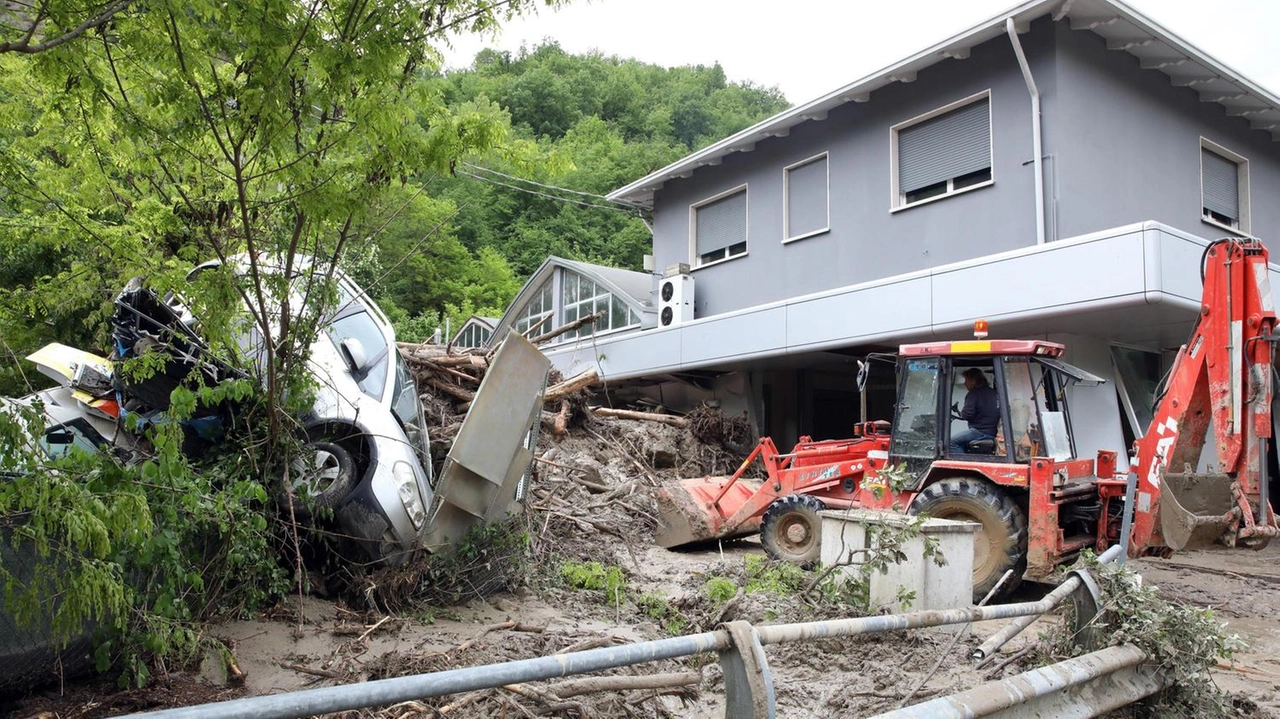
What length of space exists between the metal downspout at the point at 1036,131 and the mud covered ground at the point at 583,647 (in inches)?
199

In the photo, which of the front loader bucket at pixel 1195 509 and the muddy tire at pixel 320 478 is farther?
the front loader bucket at pixel 1195 509

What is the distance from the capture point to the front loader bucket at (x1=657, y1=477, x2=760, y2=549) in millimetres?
10859

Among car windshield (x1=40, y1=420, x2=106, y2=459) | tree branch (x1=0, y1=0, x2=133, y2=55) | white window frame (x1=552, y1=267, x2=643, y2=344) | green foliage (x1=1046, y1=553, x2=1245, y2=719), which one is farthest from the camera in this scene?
white window frame (x1=552, y1=267, x2=643, y2=344)

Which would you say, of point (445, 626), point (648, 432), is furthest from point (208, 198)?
point (648, 432)

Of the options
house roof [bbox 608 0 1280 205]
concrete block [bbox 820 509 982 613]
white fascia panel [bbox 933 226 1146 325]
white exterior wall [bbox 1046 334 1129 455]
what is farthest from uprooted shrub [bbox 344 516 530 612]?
house roof [bbox 608 0 1280 205]

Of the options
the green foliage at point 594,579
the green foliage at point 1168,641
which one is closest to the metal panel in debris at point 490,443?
the green foliage at point 594,579

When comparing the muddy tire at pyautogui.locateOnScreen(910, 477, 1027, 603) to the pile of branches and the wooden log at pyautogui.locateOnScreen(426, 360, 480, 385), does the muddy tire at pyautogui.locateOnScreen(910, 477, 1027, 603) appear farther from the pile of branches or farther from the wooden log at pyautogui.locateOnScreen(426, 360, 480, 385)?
the wooden log at pyautogui.locateOnScreen(426, 360, 480, 385)

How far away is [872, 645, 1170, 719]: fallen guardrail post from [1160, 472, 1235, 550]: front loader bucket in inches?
119

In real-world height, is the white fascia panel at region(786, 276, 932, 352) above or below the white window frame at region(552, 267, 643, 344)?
below

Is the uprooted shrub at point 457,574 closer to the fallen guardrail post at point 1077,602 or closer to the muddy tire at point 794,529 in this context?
the muddy tire at point 794,529

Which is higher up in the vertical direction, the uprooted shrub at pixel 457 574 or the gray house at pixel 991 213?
the gray house at pixel 991 213

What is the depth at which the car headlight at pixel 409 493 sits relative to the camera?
6680 mm

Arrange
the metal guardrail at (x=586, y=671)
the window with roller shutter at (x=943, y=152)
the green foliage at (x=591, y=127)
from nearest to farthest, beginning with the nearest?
1. the metal guardrail at (x=586, y=671)
2. the window with roller shutter at (x=943, y=152)
3. the green foliage at (x=591, y=127)

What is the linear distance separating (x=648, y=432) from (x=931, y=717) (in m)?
11.9
